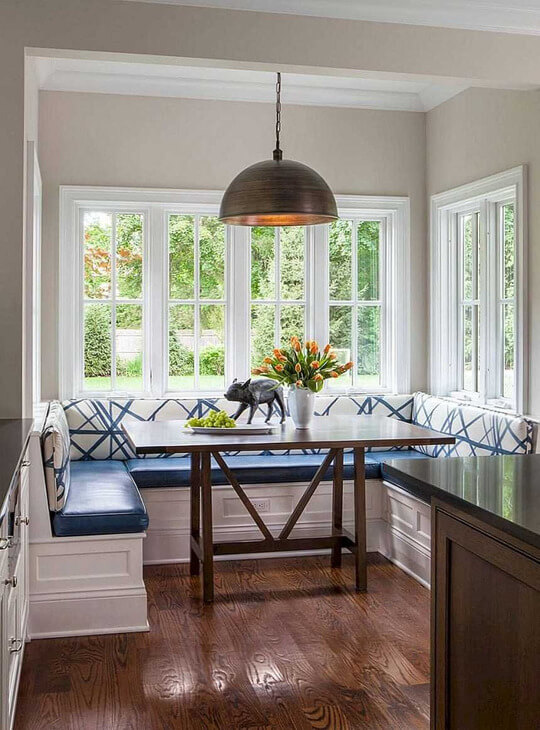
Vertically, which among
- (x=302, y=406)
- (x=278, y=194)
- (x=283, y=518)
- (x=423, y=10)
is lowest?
(x=283, y=518)

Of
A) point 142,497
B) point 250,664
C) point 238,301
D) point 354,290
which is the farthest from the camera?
point 354,290

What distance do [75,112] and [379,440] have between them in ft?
9.52

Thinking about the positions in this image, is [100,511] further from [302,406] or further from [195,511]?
[302,406]

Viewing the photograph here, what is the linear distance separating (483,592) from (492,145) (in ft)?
11.7

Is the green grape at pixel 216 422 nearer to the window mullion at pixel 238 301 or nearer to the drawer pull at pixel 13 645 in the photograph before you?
the window mullion at pixel 238 301

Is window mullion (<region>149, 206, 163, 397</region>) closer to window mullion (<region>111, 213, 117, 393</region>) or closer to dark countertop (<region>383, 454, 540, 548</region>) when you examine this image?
window mullion (<region>111, 213, 117, 393</region>)

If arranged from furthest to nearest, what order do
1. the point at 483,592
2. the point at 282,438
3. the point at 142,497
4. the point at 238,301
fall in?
1. the point at 238,301
2. the point at 142,497
3. the point at 282,438
4. the point at 483,592

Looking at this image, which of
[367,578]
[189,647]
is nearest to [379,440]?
[367,578]

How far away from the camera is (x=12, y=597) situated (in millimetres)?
2609

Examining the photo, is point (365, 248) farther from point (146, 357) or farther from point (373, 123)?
point (146, 357)

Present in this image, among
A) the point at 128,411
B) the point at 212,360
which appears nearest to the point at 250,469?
the point at 128,411

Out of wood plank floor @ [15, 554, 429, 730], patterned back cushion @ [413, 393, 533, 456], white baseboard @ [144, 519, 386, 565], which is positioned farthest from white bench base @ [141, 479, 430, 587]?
patterned back cushion @ [413, 393, 533, 456]

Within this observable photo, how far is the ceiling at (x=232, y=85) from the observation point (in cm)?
517

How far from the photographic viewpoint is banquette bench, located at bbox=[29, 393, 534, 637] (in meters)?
3.69
